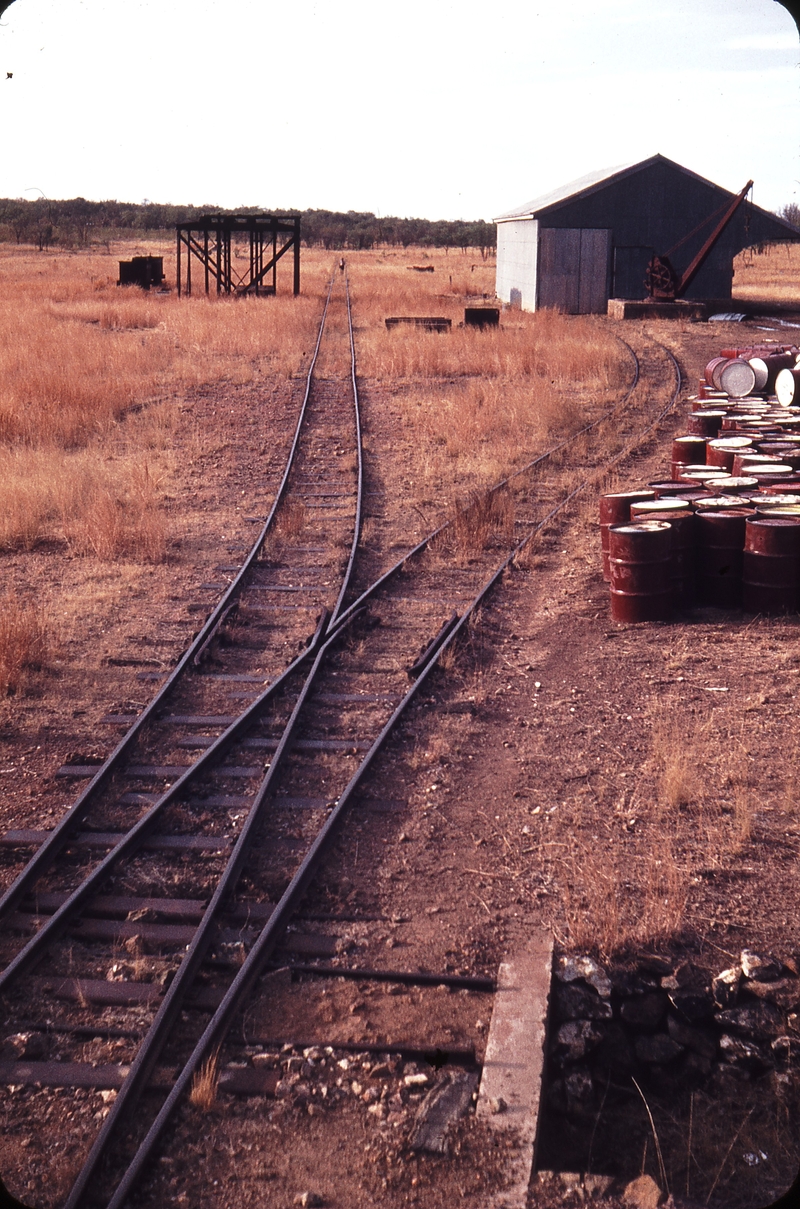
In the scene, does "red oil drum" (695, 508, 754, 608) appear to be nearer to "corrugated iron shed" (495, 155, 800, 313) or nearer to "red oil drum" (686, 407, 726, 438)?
"red oil drum" (686, 407, 726, 438)

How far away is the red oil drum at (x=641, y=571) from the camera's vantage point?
8115mm

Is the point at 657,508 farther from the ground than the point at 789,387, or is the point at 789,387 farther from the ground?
the point at 789,387

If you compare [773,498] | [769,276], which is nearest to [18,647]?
[773,498]

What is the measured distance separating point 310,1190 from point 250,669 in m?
4.62

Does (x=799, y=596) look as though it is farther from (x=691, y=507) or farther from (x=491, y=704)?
(x=491, y=704)

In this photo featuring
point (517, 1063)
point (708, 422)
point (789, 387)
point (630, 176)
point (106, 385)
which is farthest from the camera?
point (630, 176)

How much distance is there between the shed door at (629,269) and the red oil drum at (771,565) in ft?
90.9

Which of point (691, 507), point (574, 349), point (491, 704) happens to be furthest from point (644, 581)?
point (574, 349)

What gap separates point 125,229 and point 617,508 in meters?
103

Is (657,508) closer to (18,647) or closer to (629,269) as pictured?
(18,647)

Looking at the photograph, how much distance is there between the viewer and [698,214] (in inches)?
1328

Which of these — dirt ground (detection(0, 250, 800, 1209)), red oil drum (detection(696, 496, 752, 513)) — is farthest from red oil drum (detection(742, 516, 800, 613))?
red oil drum (detection(696, 496, 752, 513))

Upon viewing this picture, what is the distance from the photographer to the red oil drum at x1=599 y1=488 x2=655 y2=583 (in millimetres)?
9141

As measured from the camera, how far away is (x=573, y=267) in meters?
33.4
